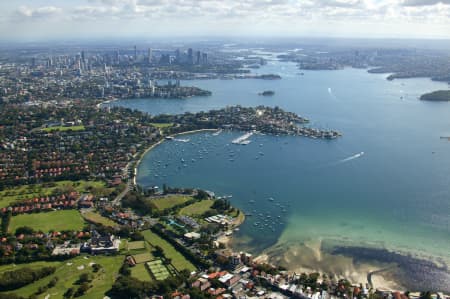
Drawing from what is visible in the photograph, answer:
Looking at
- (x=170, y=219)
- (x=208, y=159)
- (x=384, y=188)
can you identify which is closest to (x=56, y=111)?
(x=208, y=159)

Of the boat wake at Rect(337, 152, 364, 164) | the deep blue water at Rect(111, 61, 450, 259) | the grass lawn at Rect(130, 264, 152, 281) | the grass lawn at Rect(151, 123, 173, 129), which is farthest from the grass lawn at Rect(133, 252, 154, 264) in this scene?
the grass lawn at Rect(151, 123, 173, 129)

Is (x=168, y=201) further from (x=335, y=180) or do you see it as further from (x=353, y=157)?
(x=353, y=157)

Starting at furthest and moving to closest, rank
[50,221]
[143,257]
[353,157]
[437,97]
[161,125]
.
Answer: [437,97] < [161,125] < [353,157] < [50,221] < [143,257]

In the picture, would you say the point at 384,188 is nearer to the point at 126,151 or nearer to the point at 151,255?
the point at 151,255

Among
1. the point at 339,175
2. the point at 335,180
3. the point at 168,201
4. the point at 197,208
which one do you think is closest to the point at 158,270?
the point at 197,208

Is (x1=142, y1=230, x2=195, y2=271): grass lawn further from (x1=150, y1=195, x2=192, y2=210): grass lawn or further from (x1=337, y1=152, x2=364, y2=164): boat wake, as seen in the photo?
(x1=337, y1=152, x2=364, y2=164): boat wake

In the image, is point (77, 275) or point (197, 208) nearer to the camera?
point (77, 275)

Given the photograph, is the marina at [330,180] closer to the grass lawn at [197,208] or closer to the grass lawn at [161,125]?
the grass lawn at [197,208]

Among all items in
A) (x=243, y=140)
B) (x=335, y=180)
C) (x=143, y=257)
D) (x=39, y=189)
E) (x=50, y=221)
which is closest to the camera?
(x=143, y=257)
